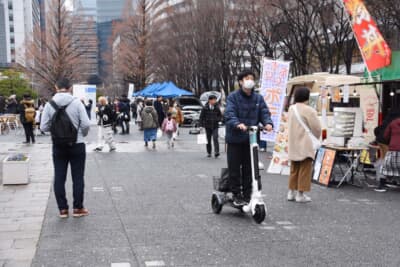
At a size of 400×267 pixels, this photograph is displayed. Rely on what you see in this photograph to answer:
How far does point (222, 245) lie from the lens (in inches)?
211

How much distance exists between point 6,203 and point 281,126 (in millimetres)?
6217

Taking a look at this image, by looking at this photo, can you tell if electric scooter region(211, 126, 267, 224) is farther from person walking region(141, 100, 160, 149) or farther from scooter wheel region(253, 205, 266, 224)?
person walking region(141, 100, 160, 149)

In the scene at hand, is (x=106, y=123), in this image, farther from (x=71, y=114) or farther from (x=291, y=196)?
(x=71, y=114)

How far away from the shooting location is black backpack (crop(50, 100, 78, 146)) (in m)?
6.28

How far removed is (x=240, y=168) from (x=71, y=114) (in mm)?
2243

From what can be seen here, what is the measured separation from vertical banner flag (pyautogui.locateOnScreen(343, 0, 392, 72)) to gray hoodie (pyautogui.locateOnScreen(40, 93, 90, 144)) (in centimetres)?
559

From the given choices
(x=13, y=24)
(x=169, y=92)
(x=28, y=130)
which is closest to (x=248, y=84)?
(x=28, y=130)

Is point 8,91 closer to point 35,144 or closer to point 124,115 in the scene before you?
point 124,115

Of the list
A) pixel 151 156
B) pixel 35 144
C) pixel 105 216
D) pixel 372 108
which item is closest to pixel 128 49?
pixel 35 144

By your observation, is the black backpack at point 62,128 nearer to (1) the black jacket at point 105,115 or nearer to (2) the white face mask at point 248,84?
(2) the white face mask at point 248,84

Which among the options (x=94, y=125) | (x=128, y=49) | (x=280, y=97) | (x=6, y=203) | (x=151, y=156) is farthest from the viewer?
(x=128, y=49)

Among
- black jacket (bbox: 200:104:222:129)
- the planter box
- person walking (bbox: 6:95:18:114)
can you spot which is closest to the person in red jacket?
black jacket (bbox: 200:104:222:129)

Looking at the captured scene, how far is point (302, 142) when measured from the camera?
7527mm

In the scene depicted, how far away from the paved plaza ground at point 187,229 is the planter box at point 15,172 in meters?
0.28
